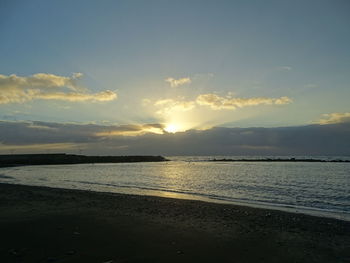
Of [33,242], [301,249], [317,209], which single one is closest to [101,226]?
[33,242]

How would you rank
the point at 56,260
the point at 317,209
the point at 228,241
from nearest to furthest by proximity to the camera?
the point at 56,260
the point at 228,241
the point at 317,209

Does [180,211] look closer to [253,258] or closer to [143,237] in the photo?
[143,237]

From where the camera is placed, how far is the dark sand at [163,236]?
8547mm

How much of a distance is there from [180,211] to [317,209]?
10522 mm

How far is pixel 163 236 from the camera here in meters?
10.8

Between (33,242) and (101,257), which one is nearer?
(101,257)

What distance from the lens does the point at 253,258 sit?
8.63 m

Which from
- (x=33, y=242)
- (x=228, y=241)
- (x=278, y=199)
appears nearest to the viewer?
(x=33, y=242)

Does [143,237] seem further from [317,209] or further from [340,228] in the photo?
[317,209]

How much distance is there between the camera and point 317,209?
20188 mm

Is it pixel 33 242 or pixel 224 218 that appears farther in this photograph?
pixel 224 218

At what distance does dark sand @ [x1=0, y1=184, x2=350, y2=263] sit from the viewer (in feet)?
28.0

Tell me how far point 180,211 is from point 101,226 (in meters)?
→ 5.96

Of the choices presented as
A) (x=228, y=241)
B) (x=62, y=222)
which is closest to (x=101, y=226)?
(x=62, y=222)
